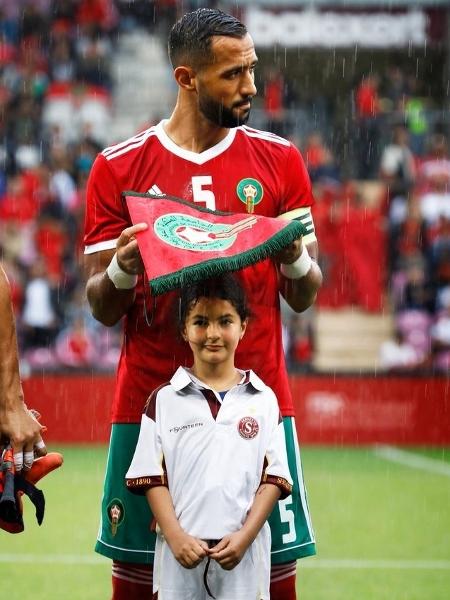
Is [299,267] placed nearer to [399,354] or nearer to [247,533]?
[247,533]

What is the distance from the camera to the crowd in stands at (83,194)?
15.6 metres

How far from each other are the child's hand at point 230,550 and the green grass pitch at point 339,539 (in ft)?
10.1

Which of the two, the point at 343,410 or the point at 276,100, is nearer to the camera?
the point at 343,410

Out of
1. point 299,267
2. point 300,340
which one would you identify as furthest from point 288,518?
point 300,340

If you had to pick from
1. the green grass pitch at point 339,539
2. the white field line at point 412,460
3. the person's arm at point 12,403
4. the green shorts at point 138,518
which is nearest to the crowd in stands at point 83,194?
the white field line at point 412,460

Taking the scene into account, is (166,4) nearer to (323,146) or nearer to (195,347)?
(323,146)

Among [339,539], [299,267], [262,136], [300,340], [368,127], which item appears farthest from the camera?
[368,127]

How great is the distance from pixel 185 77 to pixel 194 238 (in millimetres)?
619

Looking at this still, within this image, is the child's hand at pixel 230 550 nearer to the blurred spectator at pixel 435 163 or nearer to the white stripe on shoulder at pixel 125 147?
the white stripe on shoulder at pixel 125 147

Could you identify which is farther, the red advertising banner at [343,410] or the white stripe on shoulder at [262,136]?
the red advertising banner at [343,410]

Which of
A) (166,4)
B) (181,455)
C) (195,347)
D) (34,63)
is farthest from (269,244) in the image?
(166,4)

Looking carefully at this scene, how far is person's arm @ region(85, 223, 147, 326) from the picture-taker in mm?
3766

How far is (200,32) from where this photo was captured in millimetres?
3998

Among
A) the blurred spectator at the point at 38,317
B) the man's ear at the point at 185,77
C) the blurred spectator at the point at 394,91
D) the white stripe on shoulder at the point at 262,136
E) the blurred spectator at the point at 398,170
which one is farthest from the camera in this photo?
the blurred spectator at the point at 394,91
